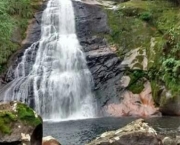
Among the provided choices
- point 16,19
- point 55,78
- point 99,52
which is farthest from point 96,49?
point 16,19

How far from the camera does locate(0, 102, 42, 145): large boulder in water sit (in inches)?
480

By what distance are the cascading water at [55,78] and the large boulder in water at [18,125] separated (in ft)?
50.5

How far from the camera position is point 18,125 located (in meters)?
12.4

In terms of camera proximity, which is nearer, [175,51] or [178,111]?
[178,111]

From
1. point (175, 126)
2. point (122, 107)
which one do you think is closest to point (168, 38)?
point (122, 107)

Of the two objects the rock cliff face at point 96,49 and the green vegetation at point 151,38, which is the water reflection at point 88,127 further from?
the rock cliff face at point 96,49

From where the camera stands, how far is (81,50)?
106 ft

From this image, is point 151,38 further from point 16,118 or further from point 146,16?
point 16,118

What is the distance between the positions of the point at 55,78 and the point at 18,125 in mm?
18144

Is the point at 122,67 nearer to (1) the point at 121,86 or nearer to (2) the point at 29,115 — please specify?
(1) the point at 121,86

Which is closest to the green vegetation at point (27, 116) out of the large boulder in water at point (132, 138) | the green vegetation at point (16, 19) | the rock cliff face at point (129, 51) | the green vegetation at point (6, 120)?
the green vegetation at point (6, 120)

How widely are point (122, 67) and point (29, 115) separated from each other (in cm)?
1852

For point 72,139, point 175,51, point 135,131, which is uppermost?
point 175,51

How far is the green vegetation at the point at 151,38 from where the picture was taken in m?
28.0
